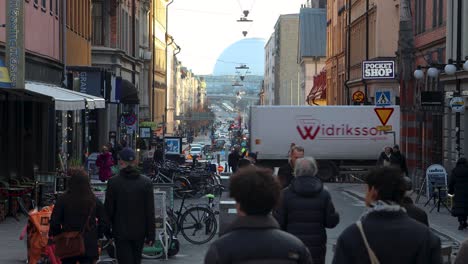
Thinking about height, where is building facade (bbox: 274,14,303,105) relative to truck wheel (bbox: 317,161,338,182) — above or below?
above

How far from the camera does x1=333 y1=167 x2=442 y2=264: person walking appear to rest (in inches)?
251

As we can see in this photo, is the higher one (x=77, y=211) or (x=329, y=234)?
(x=77, y=211)

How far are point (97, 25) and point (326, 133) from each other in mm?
16665

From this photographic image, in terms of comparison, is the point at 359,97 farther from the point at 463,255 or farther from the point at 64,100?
the point at 463,255

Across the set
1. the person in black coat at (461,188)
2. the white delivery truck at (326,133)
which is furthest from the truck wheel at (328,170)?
the person in black coat at (461,188)

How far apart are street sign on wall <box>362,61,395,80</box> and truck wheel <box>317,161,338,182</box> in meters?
4.98

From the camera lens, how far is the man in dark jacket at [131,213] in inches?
448

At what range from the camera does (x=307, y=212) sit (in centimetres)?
1023

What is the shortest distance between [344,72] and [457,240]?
156 ft

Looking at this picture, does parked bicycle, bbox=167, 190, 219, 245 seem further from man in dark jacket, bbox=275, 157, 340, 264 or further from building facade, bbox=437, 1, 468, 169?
building facade, bbox=437, 1, 468, 169

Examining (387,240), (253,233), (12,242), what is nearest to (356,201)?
(12,242)

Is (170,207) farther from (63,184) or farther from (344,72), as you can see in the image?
(344,72)

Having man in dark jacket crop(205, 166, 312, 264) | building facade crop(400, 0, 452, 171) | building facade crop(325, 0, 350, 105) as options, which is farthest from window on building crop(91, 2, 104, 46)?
man in dark jacket crop(205, 166, 312, 264)

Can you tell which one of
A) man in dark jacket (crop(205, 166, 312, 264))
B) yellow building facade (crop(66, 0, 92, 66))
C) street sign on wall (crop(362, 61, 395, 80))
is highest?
yellow building facade (crop(66, 0, 92, 66))
